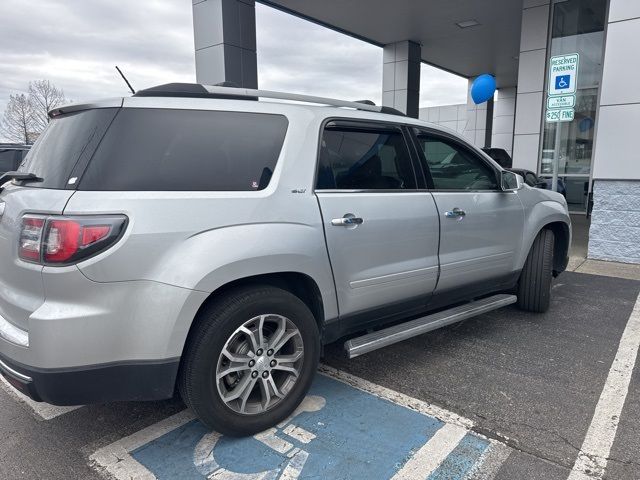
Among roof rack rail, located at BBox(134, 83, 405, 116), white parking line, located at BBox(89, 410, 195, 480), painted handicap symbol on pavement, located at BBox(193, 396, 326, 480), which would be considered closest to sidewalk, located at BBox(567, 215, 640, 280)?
roof rack rail, located at BBox(134, 83, 405, 116)

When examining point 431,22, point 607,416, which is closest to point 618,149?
point 607,416

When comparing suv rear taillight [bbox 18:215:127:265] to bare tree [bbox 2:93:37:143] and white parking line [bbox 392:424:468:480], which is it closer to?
white parking line [bbox 392:424:468:480]

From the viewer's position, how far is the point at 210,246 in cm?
234

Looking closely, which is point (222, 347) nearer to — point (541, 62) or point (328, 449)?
point (328, 449)

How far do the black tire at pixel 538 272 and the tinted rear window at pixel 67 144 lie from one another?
152 inches

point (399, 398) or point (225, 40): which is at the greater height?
point (225, 40)

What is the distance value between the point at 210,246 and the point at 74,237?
0.60 m

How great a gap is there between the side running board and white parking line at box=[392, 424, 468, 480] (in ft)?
2.15

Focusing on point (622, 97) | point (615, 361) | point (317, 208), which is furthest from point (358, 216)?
point (622, 97)

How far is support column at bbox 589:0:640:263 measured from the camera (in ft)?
21.5

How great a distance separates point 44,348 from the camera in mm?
2107

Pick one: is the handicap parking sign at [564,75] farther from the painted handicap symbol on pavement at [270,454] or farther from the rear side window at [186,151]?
the painted handicap symbol on pavement at [270,454]

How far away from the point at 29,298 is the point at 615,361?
397 centimetres

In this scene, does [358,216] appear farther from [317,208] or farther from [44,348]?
[44,348]
